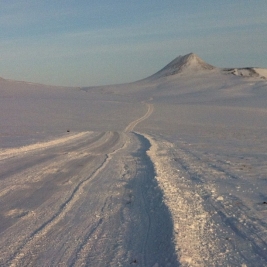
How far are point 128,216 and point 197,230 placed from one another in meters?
1.25

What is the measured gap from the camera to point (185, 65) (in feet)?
433

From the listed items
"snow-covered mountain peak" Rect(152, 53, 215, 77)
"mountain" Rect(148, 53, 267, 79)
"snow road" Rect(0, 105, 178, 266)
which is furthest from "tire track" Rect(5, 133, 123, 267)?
"snow-covered mountain peak" Rect(152, 53, 215, 77)

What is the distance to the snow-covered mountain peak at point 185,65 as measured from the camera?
128 meters

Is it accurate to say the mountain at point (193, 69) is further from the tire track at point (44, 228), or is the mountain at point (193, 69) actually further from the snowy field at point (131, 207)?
the tire track at point (44, 228)

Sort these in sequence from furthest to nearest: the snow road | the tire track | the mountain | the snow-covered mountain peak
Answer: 1. the snow-covered mountain peak
2. the mountain
3. the snow road
4. the tire track

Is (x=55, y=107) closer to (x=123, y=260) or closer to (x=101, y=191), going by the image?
(x=101, y=191)

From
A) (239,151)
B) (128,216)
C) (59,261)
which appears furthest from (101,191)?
(239,151)

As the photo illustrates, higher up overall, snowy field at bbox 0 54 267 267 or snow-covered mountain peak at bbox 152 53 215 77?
snowy field at bbox 0 54 267 267

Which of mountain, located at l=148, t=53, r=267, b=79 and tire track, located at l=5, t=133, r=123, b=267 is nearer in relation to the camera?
tire track, located at l=5, t=133, r=123, b=267

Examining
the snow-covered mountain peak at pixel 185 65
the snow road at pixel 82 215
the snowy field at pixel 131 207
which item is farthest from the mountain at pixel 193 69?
the snow road at pixel 82 215

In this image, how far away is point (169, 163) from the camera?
491 inches

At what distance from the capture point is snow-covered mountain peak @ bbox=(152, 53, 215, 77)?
420ft

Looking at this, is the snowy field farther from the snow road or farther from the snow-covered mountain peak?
the snow-covered mountain peak

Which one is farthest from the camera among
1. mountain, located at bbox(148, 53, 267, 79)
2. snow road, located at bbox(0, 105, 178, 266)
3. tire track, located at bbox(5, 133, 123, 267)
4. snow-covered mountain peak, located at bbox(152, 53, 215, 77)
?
snow-covered mountain peak, located at bbox(152, 53, 215, 77)
